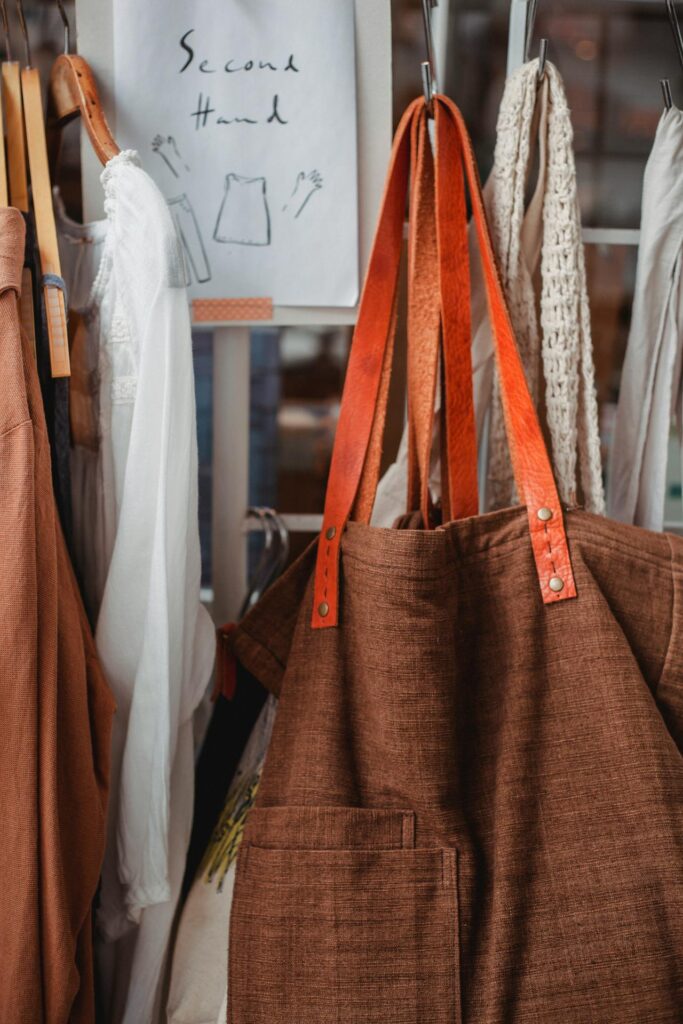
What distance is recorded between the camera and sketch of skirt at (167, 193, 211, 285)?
91 centimetres

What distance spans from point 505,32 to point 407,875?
36.5 inches

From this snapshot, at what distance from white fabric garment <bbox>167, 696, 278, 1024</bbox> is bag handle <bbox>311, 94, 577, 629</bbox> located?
0.78 feet

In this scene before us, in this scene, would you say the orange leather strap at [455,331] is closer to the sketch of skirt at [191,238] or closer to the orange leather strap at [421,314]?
the orange leather strap at [421,314]

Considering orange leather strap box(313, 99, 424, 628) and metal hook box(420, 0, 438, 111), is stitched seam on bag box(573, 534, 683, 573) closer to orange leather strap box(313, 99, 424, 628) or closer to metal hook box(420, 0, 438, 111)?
orange leather strap box(313, 99, 424, 628)

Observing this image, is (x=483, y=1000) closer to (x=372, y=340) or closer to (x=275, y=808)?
(x=275, y=808)

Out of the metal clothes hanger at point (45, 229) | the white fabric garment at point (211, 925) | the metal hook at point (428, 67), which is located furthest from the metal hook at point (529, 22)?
the white fabric garment at point (211, 925)

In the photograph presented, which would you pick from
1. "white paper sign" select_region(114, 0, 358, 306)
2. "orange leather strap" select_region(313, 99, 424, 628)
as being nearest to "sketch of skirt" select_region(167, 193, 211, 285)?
"white paper sign" select_region(114, 0, 358, 306)

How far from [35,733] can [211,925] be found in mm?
302

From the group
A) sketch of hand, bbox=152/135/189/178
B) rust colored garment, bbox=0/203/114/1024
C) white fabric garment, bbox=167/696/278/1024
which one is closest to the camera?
rust colored garment, bbox=0/203/114/1024

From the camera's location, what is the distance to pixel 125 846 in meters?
0.78

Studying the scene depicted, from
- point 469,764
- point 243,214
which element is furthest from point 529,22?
point 469,764

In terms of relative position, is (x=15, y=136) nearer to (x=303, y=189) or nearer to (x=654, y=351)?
(x=303, y=189)

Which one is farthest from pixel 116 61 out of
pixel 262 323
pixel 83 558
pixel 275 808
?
pixel 275 808

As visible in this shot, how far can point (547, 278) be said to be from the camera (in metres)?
0.84
